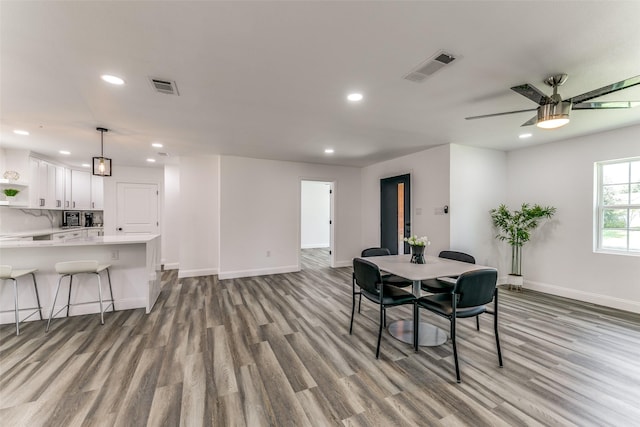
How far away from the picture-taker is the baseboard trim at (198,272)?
535 centimetres

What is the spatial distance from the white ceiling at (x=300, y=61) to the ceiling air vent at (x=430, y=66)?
0.07 metres

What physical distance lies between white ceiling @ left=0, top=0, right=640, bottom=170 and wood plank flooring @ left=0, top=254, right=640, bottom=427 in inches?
100

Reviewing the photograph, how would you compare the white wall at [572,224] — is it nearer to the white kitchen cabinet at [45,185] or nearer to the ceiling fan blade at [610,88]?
the ceiling fan blade at [610,88]

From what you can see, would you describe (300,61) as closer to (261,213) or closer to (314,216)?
(261,213)

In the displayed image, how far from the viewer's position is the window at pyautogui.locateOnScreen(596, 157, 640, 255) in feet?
12.1

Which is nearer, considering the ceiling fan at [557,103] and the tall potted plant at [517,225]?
the ceiling fan at [557,103]

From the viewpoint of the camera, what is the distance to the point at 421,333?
9.53 ft

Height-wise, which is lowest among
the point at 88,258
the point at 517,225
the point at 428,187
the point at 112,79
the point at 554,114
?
the point at 88,258

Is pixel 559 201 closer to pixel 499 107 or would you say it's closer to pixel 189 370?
pixel 499 107

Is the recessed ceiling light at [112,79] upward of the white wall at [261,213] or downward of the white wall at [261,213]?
upward

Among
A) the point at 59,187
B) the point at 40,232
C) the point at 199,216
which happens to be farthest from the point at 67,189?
the point at 199,216

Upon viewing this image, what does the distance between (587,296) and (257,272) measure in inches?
228

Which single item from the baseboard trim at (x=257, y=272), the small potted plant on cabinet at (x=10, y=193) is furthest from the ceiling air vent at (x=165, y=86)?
the small potted plant on cabinet at (x=10, y=193)

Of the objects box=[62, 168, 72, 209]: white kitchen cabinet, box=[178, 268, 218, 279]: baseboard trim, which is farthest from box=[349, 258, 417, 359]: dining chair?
box=[62, 168, 72, 209]: white kitchen cabinet
